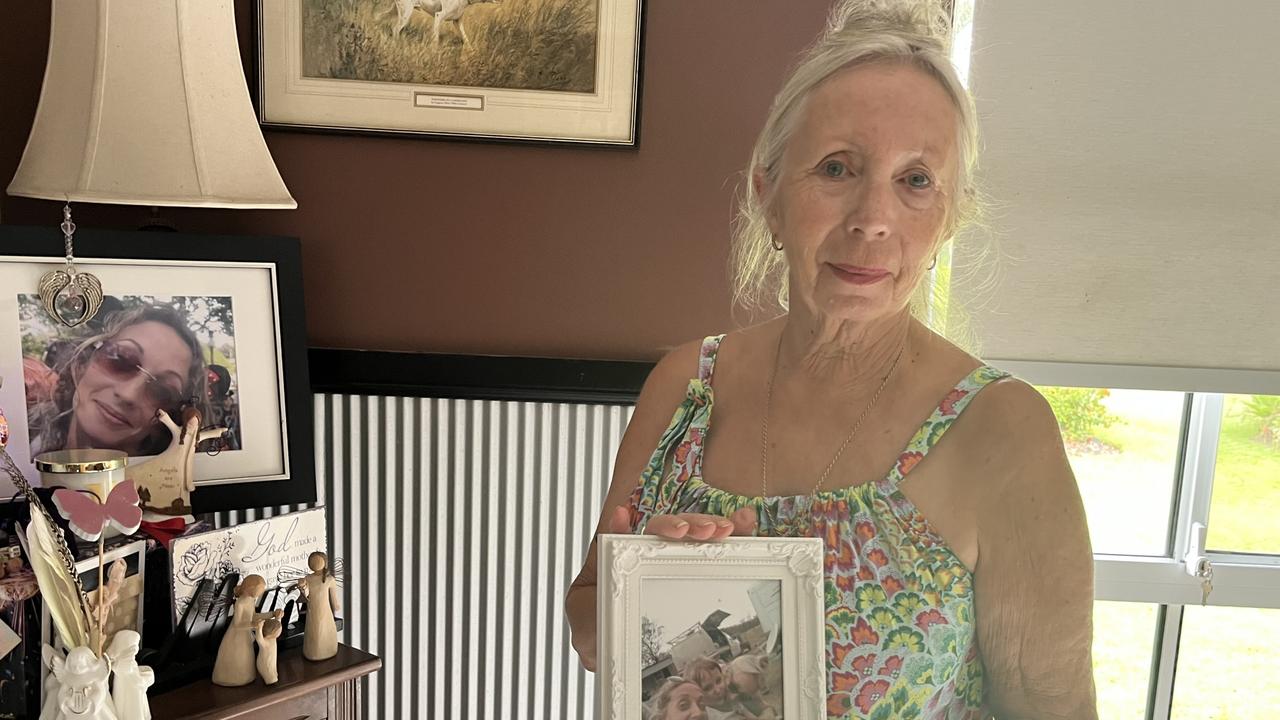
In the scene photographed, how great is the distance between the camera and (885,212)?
3.30ft

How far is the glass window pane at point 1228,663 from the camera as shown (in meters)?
1.99

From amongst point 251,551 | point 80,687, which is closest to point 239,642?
point 251,551

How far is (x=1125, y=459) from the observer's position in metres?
1.97

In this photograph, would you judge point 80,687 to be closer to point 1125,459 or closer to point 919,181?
point 919,181

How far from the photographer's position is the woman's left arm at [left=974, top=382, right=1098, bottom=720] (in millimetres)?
941

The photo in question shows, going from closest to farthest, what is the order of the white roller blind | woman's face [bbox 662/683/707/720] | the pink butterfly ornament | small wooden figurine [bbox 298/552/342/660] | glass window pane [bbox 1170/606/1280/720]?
woman's face [bbox 662/683/707/720] → the pink butterfly ornament → small wooden figurine [bbox 298/552/342/660] → the white roller blind → glass window pane [bbox 1170/606/1280/720]

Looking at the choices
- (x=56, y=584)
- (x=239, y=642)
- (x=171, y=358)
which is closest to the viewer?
(x=56, y=584)

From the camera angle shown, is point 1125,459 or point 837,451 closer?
point 837,451

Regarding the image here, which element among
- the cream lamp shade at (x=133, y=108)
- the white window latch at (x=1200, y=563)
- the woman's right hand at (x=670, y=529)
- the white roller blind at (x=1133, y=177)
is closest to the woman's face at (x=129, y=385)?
the cream lamp shade at (x=133, y=108)

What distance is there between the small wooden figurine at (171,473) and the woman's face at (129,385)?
43 millimetres

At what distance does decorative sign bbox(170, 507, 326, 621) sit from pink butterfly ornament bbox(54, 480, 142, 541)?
0.16 meters

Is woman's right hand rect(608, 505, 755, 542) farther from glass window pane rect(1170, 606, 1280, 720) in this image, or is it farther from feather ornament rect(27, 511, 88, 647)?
glass window pane rect(1170, 606, 1280, 720)

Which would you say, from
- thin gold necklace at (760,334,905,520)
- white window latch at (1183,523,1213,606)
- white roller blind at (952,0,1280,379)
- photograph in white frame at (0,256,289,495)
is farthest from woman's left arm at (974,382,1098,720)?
photograph in white frame at (0,256,289,495)

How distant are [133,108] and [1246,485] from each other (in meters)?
2.26
